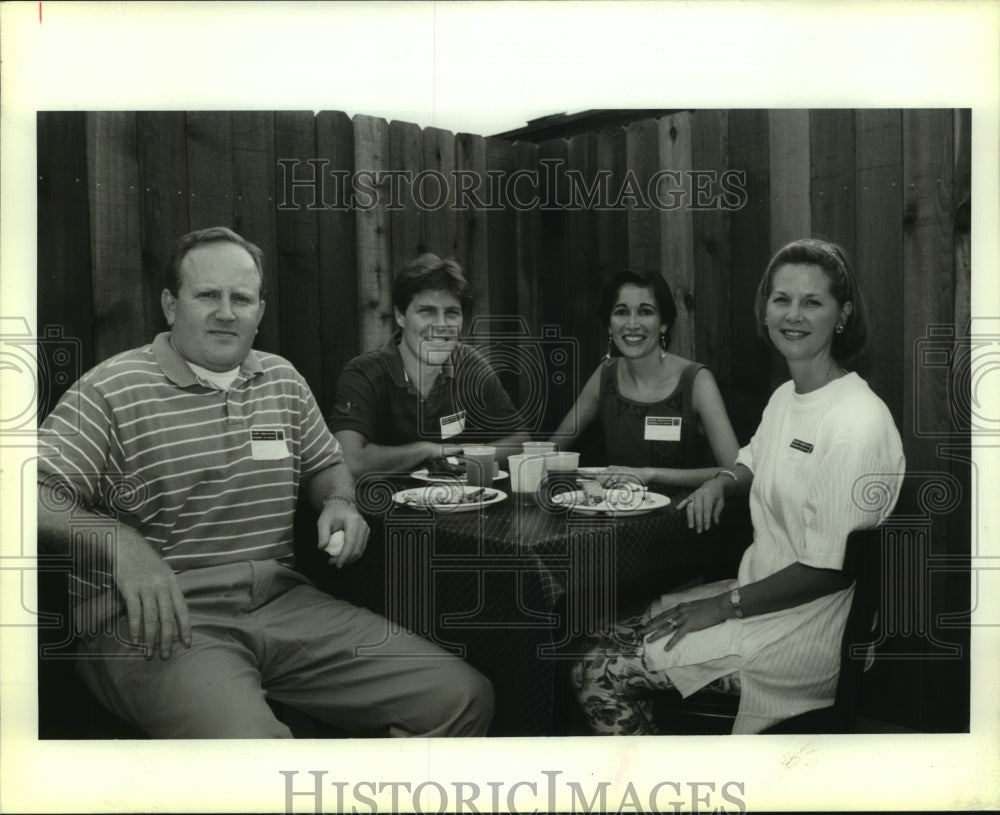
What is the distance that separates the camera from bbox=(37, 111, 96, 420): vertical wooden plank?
2115 millimetres

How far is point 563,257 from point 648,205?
0.78 feet

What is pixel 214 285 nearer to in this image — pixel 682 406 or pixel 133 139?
pixel 133 139

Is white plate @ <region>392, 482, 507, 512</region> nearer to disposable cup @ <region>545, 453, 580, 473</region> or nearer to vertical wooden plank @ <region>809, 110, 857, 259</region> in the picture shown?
disposable cup @ <region>545, 453, 580, 473</region>

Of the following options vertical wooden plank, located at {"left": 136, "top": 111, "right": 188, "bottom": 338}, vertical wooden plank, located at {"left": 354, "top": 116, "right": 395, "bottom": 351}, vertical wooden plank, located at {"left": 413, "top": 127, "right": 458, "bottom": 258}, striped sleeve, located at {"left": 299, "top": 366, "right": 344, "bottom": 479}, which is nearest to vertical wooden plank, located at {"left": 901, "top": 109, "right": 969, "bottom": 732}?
vertical wooden plank, located at {"left": 413, "top": 127, "right": 458, "bottom": 258}

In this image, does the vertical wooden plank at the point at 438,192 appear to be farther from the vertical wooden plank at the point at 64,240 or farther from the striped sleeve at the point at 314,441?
the vertical wooden plank at the point at 64,240

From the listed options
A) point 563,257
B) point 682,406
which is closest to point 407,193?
point 563,257

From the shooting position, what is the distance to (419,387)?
2.25 m

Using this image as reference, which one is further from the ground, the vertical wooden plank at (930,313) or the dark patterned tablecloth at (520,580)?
the vertical wooden plank at (930,313)

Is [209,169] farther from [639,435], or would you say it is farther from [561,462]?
[639,435]

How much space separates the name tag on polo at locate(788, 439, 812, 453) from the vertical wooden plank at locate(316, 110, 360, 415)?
1062 millimetres

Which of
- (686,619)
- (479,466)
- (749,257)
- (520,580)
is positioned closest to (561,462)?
(479,466)

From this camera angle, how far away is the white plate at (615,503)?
7.01 feet

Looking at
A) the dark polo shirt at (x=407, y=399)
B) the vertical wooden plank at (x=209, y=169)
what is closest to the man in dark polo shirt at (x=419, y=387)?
the dark polo shirt at (x=407, y=399)

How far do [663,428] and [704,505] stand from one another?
21 centimetres
